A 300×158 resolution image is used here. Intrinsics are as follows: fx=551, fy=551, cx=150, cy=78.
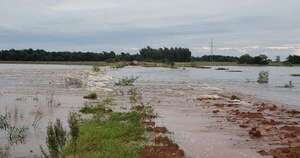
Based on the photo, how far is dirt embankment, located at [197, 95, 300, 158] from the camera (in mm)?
18109

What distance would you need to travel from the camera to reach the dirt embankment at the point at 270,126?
1811 cm

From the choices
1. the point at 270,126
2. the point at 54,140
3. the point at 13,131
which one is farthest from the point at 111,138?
the point at 270,126

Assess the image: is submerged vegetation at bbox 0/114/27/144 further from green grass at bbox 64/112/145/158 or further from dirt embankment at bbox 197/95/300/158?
dirt embankment at bbox 197/95/300/158

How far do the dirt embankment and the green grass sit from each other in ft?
13.8

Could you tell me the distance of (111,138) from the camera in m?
18.6


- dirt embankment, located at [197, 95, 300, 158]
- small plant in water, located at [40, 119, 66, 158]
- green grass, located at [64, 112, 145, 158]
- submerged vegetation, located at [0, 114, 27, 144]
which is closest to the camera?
small plant in water, located at [40, 119, 66, 158]

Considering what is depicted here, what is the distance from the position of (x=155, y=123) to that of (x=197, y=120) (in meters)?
3.35

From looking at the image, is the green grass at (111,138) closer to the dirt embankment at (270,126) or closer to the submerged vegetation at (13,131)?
the submerged vegetation at (13,131)

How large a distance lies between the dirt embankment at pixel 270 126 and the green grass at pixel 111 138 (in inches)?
166

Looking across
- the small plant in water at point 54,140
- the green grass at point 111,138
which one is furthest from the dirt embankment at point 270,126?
the small plant in water at point 54,140

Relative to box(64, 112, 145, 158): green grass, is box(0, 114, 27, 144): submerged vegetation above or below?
below

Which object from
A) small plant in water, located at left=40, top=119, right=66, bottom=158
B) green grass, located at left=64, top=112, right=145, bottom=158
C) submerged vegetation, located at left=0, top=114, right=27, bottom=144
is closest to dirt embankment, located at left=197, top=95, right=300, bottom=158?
green grass, located at left=64, top=112, right=145, bottom=158

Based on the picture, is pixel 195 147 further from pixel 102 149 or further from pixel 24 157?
pixel 24 157

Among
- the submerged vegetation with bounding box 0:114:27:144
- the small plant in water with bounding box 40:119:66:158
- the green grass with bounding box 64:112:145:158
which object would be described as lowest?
the submerged vegetation with bounding box 0:114:27:144
